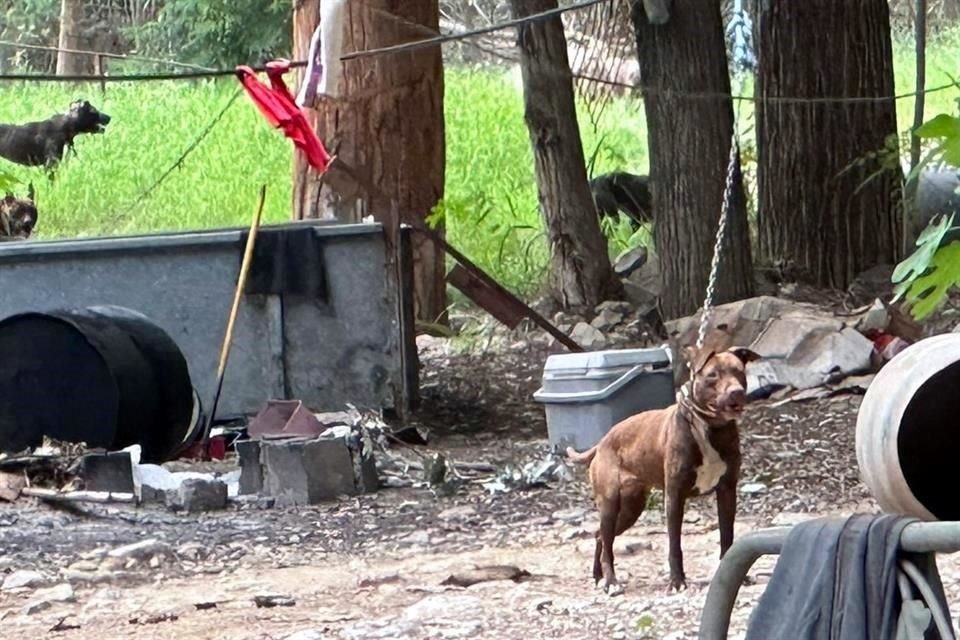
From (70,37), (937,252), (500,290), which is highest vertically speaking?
(70,37)

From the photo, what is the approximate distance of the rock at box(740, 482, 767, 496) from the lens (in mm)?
6910

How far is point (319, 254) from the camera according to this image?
8969 mm

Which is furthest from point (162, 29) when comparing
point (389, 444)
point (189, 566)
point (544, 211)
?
point (189, 566)

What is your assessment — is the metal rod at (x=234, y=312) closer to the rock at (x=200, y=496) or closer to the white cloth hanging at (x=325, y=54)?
the white cloth hanging at (x=325, y=54)

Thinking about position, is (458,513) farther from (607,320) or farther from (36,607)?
(607,320)

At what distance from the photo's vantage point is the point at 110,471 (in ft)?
23.9

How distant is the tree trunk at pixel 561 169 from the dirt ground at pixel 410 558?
6.70ft

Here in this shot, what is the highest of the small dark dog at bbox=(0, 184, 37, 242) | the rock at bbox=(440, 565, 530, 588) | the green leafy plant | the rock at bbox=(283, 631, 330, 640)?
the small dark dog at bbox=(0, 184, 37, 242)

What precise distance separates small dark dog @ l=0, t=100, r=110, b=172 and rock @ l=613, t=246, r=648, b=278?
4.27 meters

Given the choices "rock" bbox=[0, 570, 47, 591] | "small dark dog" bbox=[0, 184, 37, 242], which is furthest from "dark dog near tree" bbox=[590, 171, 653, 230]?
"rock" bbox=[0, 570, 47, 591]

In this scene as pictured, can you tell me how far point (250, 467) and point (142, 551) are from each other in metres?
1.22

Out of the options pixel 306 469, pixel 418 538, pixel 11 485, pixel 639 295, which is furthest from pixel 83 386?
pixel 639 295

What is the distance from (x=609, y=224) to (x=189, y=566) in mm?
6813

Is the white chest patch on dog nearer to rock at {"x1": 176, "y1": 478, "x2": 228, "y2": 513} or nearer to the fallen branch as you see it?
rock at {"x1": 176, "y1": 478, "x2": 228, "y2": 513}
